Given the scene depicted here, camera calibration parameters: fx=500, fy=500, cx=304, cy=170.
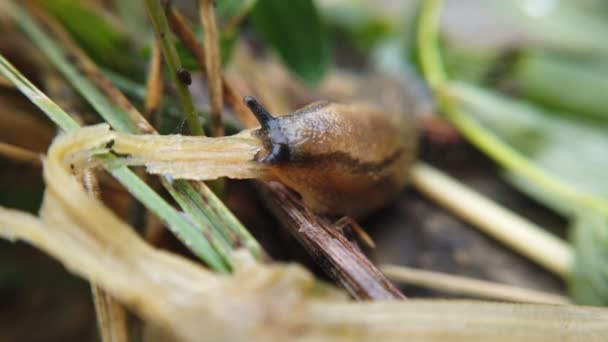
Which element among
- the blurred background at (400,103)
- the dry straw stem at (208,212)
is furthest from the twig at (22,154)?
the dry straw stem at (208,212)

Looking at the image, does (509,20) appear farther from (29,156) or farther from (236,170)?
(29,156)

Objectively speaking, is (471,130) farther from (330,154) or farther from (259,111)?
(259,111)

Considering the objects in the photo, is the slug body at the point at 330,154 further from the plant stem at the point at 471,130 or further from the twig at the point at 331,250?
the plant stem at the point at 471,130

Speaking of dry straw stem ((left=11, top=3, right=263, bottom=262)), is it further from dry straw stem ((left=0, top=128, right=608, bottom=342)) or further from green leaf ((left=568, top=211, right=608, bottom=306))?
green leaf ((left=568, top=211, right=608, bottom=306))

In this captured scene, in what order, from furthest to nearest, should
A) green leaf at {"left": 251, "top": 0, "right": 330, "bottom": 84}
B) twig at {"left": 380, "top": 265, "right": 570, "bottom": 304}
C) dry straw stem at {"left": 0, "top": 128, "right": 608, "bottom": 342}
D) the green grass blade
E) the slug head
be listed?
green leaf at {"left": 251, "top": 0, "right": 330, "bottom": 84} < twig at {"left": 380, "top": 265, "right": 570, "bottom": 304} < the slug head < the green grass blade < dry straw stem at {"left": 0, "top": 128, "right": 608, "bottom": 342}

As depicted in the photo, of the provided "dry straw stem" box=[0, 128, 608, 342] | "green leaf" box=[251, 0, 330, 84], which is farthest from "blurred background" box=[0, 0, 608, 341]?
"dry straw stem" box=[0, 128, 608, 342]

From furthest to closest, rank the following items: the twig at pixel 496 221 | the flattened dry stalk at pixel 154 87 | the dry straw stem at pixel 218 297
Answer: the twig at pixel 496 221, the flattened dry stalk at pixel 154 87, the dry straw stem at pixel 218 297
